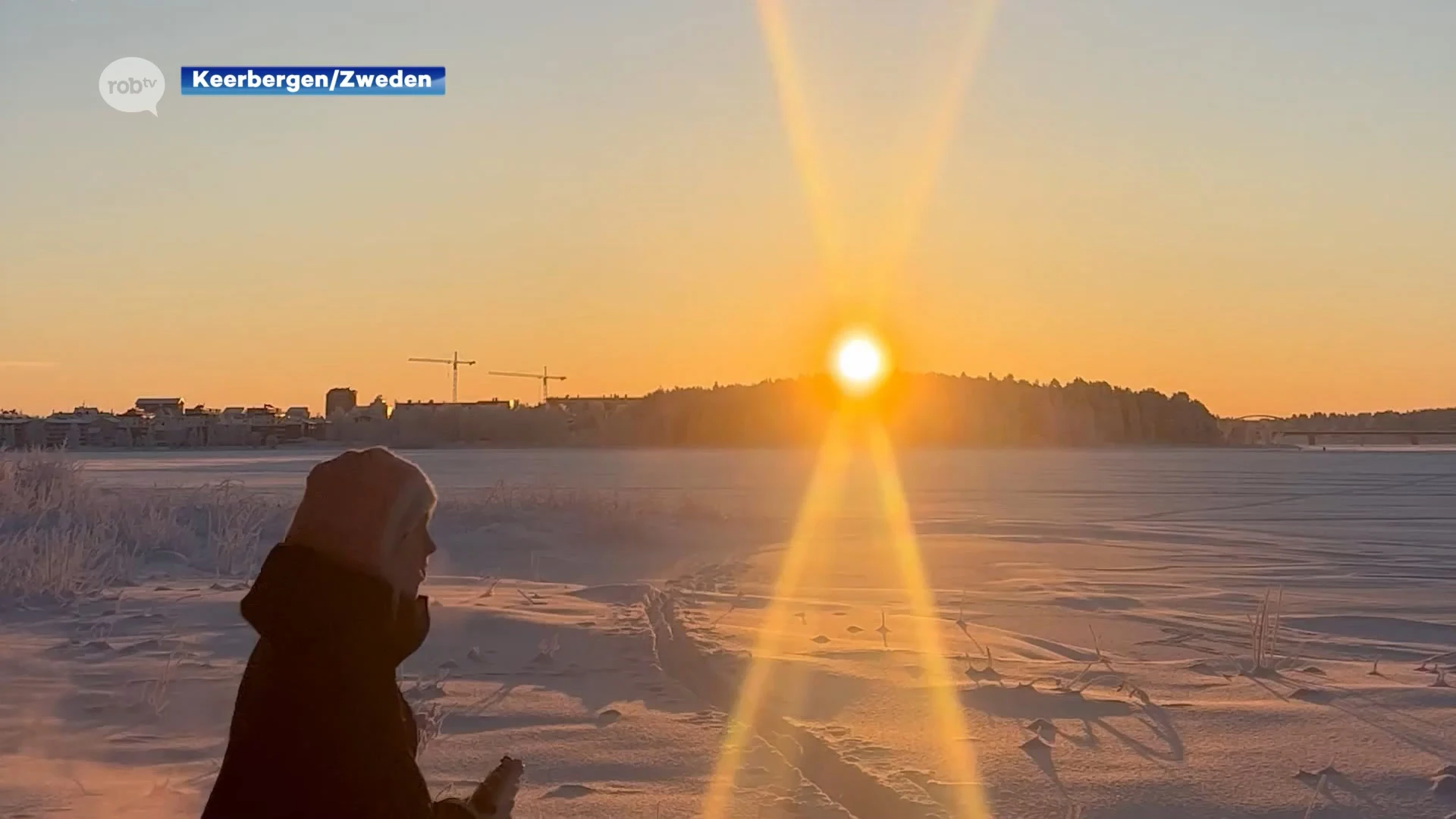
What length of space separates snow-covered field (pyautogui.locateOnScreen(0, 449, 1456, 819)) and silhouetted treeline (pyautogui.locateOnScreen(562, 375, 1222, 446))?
1766 inches

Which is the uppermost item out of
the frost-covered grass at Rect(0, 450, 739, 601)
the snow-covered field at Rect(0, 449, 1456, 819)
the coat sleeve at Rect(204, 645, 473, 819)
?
the coat sleeve at Rect(204, 645, 473, 819)

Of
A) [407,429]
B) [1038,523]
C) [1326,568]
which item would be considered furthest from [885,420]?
[1326,568]

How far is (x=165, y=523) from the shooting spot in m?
12.7

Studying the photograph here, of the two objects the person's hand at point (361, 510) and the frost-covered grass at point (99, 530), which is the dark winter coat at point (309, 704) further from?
the frost-covered grass at point (99, 530)

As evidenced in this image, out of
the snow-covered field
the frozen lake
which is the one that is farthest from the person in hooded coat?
the frozen lake

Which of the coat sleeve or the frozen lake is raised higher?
the coat sleeve

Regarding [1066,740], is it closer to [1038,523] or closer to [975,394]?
[1038,523]

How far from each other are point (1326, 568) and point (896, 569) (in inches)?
163

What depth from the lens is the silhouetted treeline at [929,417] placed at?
61594 millimetres

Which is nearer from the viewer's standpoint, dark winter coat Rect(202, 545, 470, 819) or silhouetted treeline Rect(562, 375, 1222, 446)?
dark winter coat Rect(202, 545, 470, 819)

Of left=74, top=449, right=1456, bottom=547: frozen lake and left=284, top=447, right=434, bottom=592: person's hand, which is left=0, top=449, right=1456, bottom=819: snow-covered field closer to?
left=74, top=449, right=1456, bottom=547: frozen lake

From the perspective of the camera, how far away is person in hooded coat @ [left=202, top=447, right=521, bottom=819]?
79.3 inches

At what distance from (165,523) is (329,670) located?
466 inches

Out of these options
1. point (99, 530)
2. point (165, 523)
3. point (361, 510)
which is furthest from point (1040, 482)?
point (361, 510)
